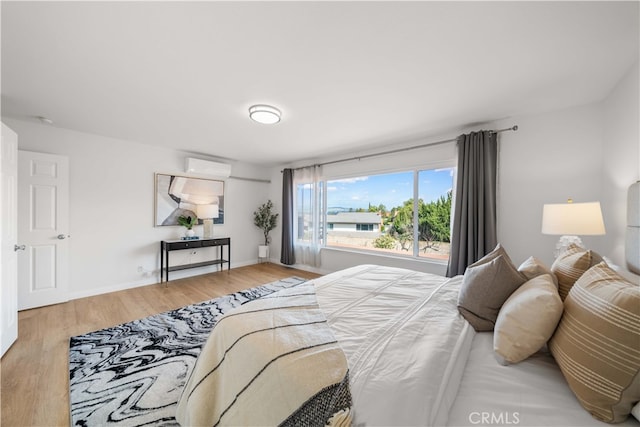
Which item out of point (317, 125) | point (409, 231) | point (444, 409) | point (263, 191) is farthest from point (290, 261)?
point (444, 409)

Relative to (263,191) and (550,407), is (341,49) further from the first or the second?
(263,191)

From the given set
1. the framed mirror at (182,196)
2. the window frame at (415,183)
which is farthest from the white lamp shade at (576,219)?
the framed mirror at (182,196)

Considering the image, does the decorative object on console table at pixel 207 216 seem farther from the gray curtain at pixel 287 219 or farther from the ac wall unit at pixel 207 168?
the gray curtain at pixel 287 219

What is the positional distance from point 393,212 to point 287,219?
231 centimetres

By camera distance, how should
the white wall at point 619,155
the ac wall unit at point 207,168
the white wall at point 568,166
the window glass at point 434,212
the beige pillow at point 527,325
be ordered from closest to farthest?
the beige pillow at point 527,325 → the white wall at point 619,155 → the white wall at point 568,166 → the window glass at point 434,212 → the ac wall unit at point 207,168

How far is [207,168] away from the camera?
4.62 meters

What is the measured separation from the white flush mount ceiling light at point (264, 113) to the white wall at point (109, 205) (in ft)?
8.53

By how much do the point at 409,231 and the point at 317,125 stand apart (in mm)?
2249

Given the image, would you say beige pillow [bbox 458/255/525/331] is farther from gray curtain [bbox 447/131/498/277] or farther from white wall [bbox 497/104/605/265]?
white wall [bbox 497/104/605/265]

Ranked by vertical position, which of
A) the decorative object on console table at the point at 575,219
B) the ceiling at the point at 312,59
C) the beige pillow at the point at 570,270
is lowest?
the beige pillow at the point at 570,270

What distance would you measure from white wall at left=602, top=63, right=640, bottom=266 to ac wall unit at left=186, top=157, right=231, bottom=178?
17.3ft

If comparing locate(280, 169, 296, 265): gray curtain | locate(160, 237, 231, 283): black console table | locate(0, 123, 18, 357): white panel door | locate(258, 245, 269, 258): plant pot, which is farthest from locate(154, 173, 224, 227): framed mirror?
locate(0, 123, 18, 357): white panel door

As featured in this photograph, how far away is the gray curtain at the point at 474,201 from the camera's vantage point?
2961mm

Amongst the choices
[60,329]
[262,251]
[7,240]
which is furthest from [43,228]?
[262,251]
